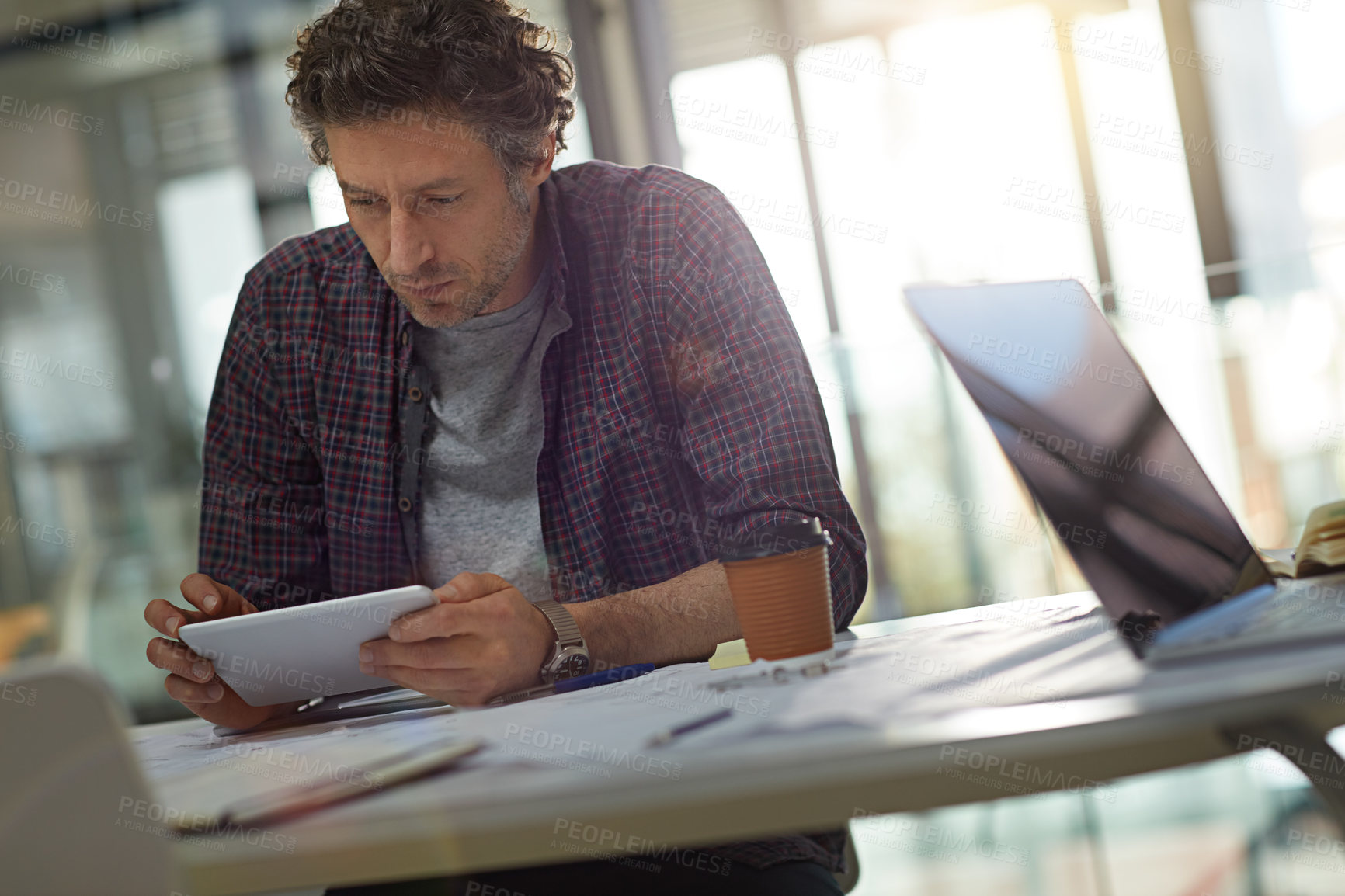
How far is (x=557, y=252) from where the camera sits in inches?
52.3

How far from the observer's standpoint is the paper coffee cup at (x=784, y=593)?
2.36 feet

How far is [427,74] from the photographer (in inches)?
48.1

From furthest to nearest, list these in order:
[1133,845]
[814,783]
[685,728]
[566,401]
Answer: [1133,845] < [566,401] < [685,728] < [814,783]

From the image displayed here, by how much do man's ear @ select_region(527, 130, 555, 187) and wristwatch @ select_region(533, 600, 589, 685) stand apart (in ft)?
2.15

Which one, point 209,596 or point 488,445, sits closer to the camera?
point 209,596

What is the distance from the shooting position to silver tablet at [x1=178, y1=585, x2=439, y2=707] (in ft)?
2.48

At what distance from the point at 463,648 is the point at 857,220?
Result: 3.04m

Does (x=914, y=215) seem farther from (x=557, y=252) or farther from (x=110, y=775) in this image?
(x=110, y=775)

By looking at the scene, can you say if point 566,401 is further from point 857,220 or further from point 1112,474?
point 857,220

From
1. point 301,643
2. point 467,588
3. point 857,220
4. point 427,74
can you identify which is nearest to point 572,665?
point 467,588

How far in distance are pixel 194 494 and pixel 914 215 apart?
290 centimetres

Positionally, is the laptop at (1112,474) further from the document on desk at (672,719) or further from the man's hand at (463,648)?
the man's hand at (463,648)

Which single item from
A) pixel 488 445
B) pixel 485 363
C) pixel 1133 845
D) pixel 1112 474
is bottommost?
pixel 1133 845

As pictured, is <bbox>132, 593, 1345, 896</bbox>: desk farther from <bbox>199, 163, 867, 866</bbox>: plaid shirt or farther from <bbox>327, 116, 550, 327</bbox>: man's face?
<bbox>327, 116, 550, 327</bbox>: man's face
